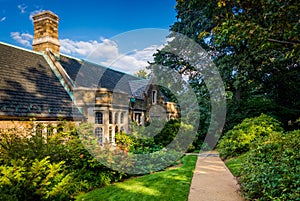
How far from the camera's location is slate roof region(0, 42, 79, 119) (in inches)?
335

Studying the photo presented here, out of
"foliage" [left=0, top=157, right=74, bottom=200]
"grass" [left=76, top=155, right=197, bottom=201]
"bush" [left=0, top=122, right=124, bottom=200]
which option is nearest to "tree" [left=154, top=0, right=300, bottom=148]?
"grass" [left=76, top=155, right=197, bottom=201]

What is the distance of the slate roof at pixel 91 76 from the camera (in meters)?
13.2

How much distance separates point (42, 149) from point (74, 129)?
2.31 meters

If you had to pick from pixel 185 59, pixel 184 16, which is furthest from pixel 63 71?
pixel 184 16

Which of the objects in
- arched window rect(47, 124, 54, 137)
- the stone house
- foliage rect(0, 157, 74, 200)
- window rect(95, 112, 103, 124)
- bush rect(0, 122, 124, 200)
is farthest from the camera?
window rect(95, 112, 103, 124)

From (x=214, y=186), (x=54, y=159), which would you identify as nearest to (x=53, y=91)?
(x=54, y=159)

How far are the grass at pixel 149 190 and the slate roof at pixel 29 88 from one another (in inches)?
188

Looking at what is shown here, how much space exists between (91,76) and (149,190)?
428 inches

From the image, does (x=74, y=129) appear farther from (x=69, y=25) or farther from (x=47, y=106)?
(x=69, y=25)

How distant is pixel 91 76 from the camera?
15000mm

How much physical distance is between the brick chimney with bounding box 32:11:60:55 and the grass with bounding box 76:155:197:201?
10669 mm

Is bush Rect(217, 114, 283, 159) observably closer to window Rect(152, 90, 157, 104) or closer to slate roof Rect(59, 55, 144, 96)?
window Rect(152, 90, 157, 104)

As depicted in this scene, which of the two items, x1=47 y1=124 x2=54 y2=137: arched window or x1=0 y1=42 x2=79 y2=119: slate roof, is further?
x1=0 y1=42 x2=79 y2=119: slate roof

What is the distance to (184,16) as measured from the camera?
18.2 m
